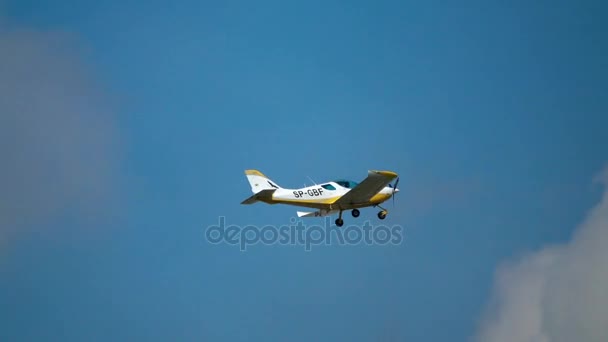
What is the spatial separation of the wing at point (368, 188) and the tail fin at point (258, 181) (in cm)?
362

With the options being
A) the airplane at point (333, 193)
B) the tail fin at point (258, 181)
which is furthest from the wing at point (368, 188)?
the tail fin at point (258, 181)

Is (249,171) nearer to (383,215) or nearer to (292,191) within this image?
(292,191)

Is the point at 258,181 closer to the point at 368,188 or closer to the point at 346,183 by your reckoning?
the point at 346,183

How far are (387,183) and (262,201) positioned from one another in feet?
21.8

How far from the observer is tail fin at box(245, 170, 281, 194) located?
58.2 m

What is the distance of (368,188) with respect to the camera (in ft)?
189

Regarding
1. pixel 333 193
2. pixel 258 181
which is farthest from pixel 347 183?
pixel 258 181

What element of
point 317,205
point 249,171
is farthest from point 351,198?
point 249,171

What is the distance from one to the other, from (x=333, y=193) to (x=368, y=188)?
1.97 metres

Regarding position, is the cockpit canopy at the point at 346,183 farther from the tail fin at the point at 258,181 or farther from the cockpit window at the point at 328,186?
the tail fin at the point at 258,181

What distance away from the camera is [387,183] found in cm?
5762

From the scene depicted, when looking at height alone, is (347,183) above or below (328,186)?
above

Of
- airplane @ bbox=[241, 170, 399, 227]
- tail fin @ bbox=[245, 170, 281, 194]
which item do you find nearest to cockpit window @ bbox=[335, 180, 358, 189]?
airplane @ bbox=[241, 170, 399, 227]

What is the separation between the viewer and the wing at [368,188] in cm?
5659
